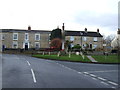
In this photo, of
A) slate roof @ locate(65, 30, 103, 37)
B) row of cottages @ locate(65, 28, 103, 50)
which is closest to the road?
row of cottages @ locate(65, 28, 103, 50)

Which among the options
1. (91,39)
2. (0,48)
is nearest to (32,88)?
(0,48)

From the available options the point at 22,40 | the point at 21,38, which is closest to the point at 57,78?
the point at 22,40

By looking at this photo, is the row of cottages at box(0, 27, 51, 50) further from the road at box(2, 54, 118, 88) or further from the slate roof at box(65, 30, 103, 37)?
the road at box(2, 54, 118, 88)

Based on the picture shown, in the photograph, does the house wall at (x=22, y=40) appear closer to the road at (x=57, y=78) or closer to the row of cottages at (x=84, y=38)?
the row of cottages at (x=84, y=38)

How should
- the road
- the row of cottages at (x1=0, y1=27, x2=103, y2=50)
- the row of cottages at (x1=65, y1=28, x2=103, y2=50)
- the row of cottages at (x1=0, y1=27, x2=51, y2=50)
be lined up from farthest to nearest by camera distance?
the row of cottages at (x1=65, y1=28, x2=103, y2=50)
the row of cottages at (x1=0, y1=27, x2=103, y2=50)
the row of cottages at (x1=0, y1=27, x2=51, y2=50)
the road

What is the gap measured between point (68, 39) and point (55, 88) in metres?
63.2

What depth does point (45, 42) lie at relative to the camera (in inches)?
2817

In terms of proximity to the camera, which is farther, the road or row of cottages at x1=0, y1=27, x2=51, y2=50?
row of cottages at x1=0, y1=27, x2=51, y2=50

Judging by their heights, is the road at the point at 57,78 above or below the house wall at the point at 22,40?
below

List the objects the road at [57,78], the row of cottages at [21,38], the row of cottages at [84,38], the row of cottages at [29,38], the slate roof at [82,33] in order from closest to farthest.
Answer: the road at [57,78] → the row of cottages at [21,38] → the row of cottages at [29,38] → the row of cottages at [84,38] → the slate roof at [82,33]

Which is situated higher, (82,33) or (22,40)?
(82,33)

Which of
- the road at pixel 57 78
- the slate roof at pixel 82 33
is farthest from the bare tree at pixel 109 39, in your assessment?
the road at pixel 57 78

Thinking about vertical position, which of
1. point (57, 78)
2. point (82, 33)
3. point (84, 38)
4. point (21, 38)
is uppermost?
point (82, 33)

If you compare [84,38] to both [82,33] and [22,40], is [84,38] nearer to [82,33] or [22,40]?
[82,33]
